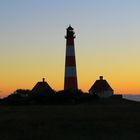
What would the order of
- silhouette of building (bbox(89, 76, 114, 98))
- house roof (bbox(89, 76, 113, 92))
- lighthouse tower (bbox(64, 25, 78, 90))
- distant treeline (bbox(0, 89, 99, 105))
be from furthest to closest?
house roof (bbox(89, 76, 113, 92)) < silhouette of building (bbox(89, 76, 114, 98)) < lighthouse tower (bbox(64, 25, 78, 90)) < distant treeline (bbox(0, 89, 99, 105))

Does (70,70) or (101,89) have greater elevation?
(70,70)

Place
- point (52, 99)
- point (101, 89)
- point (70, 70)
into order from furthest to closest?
point (101, 89) < point (70, 70) < point (52, 99)

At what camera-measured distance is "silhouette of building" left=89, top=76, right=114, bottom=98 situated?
68012 millimetres

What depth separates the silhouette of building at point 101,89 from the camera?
2678 inches

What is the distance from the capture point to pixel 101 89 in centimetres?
6806

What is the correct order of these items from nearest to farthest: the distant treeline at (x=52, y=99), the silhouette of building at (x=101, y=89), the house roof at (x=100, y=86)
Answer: the distant treeline at (x=52, y=99) → the silhouette of building at (x=101, y=89) → the house roof at (x=100, y=86)

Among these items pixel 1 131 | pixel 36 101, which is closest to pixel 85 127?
pixel 1 131

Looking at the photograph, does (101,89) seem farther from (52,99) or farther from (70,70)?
(52,99)

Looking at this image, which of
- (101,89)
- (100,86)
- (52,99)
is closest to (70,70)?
(100,86)

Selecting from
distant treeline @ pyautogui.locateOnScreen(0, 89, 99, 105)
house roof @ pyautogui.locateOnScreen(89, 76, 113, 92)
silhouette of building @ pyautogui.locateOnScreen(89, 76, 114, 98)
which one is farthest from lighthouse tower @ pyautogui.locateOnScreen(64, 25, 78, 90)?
distant treeline @ pyautogui.locateOnScreen(0, 89, 99, 105)

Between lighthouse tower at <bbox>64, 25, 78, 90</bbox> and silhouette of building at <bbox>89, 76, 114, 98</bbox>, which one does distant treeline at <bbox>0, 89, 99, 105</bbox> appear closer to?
lighthouse tower at <bbox>64, 25, 78, 90</bbox>

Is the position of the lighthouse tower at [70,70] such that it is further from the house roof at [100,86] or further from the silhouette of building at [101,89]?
the house roof at [100,86]

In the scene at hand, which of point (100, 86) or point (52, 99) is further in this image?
point (100, 86)

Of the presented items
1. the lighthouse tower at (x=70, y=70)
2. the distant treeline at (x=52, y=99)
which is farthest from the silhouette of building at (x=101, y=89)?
the distant treeline at (x=52, y=99)
